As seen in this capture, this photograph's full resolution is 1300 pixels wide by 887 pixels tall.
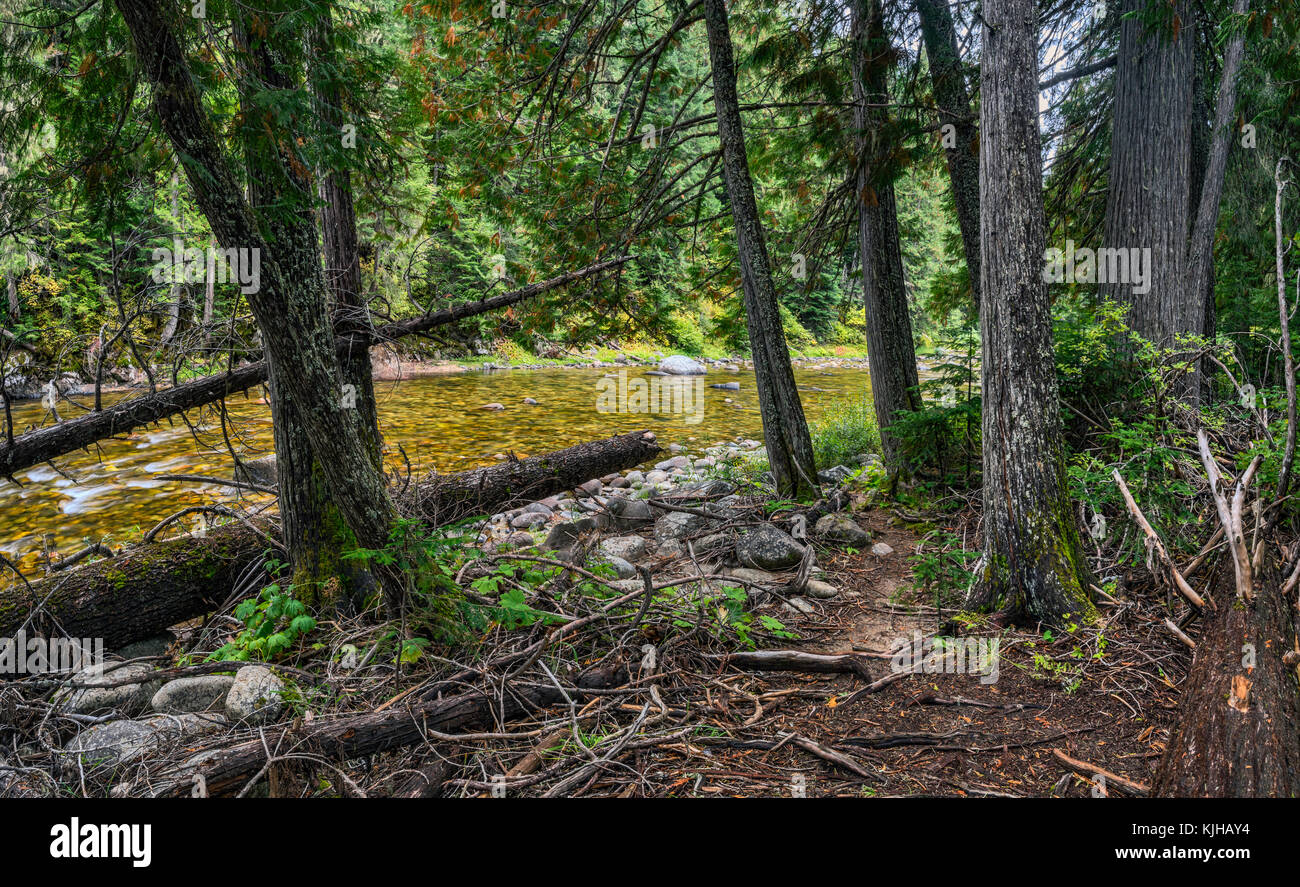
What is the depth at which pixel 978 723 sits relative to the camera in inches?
108

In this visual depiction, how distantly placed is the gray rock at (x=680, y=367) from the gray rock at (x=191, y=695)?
1978 cm

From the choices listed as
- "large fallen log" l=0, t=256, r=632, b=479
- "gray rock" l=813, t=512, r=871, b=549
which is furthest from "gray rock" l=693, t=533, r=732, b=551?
"large fallen log" l=0, t=256, r=632, b=479

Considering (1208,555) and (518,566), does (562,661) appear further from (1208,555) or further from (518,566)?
(1208,555)

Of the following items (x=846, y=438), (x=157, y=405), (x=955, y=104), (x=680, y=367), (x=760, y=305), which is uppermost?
(x=955, y=104)

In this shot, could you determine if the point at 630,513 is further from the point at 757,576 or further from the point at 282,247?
the point at 282,247

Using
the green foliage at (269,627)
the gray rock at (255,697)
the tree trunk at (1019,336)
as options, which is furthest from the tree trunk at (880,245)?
the gray rock at (255,697)

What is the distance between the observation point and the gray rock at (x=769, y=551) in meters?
4.97

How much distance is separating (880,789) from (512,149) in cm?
621

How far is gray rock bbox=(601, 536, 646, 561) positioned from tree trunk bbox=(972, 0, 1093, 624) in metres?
2.75

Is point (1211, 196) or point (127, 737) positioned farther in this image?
point (1211, 196)

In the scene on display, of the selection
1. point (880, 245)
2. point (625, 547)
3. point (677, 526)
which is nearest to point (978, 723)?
point (625, 547)

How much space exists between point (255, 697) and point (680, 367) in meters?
20.2

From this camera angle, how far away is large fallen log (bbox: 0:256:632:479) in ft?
12.1

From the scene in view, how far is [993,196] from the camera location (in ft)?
12.4
